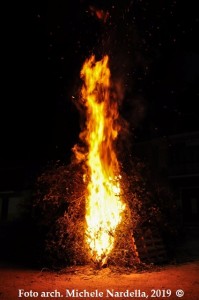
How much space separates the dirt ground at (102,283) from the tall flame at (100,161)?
3.02 ft

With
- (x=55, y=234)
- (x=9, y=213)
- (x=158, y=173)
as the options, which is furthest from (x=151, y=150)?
(x=55, y=234)

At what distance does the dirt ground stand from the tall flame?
92 cm

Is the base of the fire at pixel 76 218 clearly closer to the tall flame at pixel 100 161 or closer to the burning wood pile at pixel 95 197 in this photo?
the burning wood pile at pixel 95 197

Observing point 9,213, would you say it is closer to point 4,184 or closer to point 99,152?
point 4,184

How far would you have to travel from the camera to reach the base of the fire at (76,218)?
9.30 m

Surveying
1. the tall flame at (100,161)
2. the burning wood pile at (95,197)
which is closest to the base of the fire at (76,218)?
the burning wood pile at (95,197)

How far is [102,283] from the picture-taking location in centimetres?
753

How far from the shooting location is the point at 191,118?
2556 cm

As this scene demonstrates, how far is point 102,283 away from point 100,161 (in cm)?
370

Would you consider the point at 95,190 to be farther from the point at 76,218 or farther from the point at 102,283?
the point at 102,283

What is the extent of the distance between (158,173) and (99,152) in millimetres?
14280

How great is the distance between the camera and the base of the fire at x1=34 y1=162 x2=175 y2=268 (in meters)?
9.30

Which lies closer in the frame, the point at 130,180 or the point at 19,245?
the point at 130,180

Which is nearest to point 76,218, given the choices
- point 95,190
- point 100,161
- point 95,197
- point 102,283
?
point 95,197
